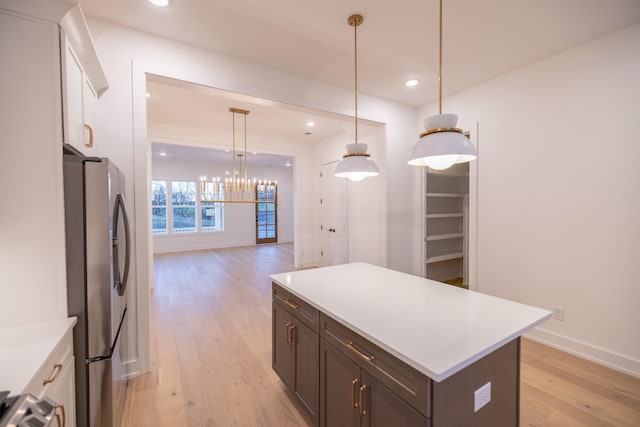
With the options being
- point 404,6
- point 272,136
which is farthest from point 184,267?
point 404,6

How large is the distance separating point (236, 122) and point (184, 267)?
366cm

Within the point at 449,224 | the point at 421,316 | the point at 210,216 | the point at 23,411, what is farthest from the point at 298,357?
the point at 210,216

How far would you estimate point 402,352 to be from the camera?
105 centimetres

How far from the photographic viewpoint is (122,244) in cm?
182

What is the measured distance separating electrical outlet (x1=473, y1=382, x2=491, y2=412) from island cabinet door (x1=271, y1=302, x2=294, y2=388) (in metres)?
1.12

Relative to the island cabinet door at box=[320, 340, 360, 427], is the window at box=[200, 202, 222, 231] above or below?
above

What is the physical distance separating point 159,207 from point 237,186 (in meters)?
4.07

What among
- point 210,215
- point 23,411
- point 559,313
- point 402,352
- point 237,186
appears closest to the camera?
point 23,411

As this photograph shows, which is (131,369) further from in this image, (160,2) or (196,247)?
(196,247)

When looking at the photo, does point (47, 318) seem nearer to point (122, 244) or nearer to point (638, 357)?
point (122, 244)

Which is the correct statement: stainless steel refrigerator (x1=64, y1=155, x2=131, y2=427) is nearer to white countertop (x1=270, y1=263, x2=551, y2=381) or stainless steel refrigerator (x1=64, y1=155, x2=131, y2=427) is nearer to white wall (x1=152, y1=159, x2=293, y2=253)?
white countertop (x1=270, y1=263, x2=551, y2=381)

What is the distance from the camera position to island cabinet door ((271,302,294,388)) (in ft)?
6.28

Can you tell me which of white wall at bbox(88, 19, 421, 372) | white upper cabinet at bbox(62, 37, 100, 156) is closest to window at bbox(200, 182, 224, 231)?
white wall at bbox(88, 19, 421, 372)

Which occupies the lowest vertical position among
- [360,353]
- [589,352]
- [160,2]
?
[589,352]
